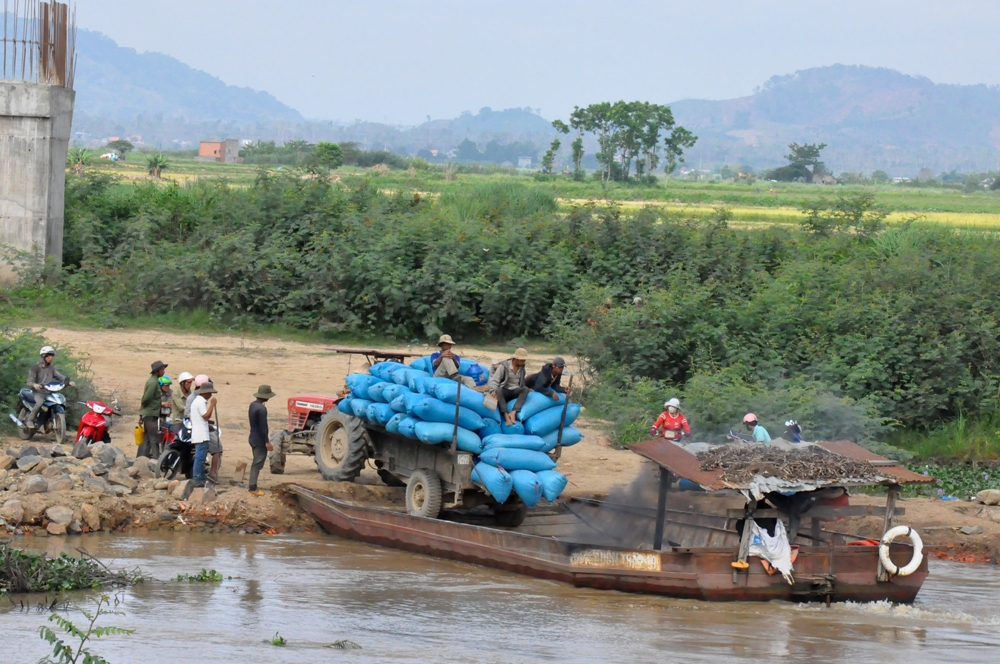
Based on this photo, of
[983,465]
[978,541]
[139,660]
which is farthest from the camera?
[983,465]

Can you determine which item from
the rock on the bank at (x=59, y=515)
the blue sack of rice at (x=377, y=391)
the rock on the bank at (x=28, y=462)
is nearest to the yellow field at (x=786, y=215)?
the blue sack of rice at (x=377, y=391)

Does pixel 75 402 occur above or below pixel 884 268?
below

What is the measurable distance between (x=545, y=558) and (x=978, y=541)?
19.0 ft

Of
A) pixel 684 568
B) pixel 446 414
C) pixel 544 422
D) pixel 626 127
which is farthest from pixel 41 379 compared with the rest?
pixel 626 127

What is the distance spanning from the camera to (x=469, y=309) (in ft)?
83.5

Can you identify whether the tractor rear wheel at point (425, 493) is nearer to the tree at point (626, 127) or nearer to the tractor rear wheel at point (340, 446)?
the tractor rear wheel at point (340, 446)

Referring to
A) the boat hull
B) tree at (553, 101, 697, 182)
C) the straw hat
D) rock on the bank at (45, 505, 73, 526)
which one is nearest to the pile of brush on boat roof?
the boat hull

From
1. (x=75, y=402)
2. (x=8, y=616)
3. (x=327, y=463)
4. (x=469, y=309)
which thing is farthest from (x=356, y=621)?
(x=469, y=309)

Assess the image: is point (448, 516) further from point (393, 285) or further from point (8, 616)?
point (393, 285)

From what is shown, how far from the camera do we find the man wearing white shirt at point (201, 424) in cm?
1288

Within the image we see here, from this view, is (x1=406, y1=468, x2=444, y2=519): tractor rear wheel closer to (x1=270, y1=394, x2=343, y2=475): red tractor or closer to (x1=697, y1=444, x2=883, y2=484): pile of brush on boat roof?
(x1=270, y1=394, x2=343, y2=475): red tractor

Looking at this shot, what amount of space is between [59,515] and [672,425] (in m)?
6.85

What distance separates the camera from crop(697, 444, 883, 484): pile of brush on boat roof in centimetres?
1052

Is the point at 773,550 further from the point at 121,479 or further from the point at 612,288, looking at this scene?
the point at 612,288
